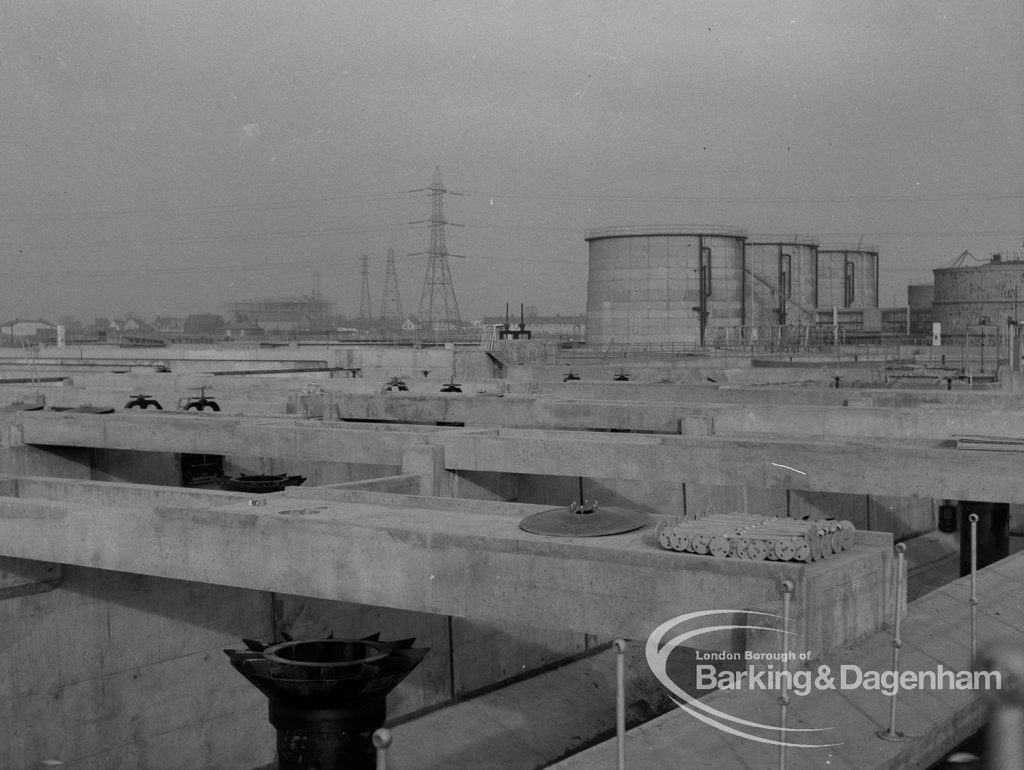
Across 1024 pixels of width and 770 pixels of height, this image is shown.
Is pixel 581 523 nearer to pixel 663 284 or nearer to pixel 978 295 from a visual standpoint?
pixel 663 284

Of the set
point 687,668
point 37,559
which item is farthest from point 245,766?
point 687,668

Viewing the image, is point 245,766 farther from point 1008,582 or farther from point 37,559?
point 1008,582

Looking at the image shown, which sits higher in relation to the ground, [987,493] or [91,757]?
[987,493]

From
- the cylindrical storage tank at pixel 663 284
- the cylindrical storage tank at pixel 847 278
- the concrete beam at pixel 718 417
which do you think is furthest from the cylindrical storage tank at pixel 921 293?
the concrete beam at pixel 718 417

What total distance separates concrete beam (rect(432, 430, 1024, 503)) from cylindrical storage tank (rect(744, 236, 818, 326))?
4859cm

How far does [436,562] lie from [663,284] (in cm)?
4919

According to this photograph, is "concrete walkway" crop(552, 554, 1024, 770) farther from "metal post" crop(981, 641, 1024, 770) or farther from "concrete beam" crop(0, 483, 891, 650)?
"metal post" crop(981, 641, 1024, 770)

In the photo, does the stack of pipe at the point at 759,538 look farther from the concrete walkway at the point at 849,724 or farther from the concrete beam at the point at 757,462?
the concrete beam at the point at 757,462

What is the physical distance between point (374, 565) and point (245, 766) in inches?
155

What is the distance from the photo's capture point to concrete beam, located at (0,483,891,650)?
805 centimetres

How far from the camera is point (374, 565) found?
30.8 ft

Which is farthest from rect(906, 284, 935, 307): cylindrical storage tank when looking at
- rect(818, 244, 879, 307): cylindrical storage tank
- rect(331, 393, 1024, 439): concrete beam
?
rect(331, 393, 1024, 439): concrete beam

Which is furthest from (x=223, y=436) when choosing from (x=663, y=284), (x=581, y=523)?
(x=663, y=284)

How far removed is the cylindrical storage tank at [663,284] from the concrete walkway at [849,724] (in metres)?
48.7
